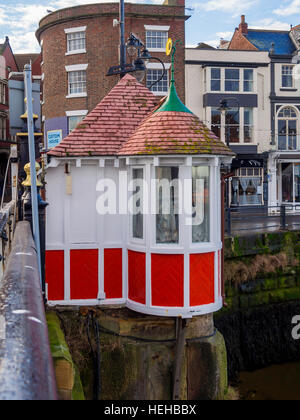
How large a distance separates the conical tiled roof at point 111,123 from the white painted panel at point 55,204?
1.42 feet

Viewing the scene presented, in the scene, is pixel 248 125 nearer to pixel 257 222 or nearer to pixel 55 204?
pixel 257 222

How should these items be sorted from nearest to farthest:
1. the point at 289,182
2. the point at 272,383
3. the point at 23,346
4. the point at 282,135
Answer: the point at 23,346 → the point at 272,383 → the point at 282,135 → the point at 289,182

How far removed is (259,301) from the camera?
14562 mm

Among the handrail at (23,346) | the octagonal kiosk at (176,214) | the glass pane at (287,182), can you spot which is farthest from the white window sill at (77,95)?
the handrail at (23,346)

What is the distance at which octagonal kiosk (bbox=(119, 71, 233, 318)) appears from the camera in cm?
729

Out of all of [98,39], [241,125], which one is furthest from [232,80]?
[98,39]

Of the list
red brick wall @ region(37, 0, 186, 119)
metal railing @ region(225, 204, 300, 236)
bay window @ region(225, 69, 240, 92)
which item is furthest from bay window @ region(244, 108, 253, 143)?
metal railing @ region(225, 204, 300, 236)

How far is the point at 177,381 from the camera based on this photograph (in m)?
7.56

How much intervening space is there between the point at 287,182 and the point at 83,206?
2391cm

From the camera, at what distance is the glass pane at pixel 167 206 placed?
Answer: 740cm

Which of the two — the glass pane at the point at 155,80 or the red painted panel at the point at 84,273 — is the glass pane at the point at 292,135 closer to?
the glass pane at the point at 155,80

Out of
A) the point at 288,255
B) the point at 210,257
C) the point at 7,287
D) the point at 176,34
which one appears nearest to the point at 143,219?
the point at 210,257
